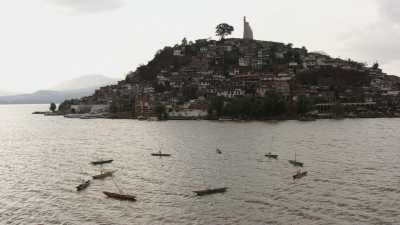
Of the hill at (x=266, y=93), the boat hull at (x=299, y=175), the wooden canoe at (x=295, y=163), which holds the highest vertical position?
the hill at (x=266, y=93)

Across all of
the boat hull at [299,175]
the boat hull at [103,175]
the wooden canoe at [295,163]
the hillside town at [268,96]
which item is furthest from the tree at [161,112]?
the boat hull at [299,175]

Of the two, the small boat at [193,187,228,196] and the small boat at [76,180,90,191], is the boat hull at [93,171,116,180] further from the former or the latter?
the small boat at [193,187,228,196]

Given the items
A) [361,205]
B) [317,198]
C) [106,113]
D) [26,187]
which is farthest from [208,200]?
[106,113]

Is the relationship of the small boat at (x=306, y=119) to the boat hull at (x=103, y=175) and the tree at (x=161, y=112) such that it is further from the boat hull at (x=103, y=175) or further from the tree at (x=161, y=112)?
the boat hull at (x=103, y=175)

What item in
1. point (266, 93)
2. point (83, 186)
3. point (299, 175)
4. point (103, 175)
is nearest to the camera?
point (83, 186)

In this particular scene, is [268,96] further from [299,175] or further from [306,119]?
[299,175]

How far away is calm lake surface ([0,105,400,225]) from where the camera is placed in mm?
39688

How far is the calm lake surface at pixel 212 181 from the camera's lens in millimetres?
39688

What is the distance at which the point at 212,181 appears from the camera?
52094 millimetres

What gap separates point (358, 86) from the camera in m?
181

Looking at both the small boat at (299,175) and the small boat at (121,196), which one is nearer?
the small boat at (121,196)

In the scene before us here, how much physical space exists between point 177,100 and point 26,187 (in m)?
126

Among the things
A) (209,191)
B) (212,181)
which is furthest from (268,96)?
(209,191)

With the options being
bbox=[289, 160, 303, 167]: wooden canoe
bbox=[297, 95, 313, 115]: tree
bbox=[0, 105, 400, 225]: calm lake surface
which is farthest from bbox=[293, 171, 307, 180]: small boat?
bbox=[297, 95, 313, 115]: tree
